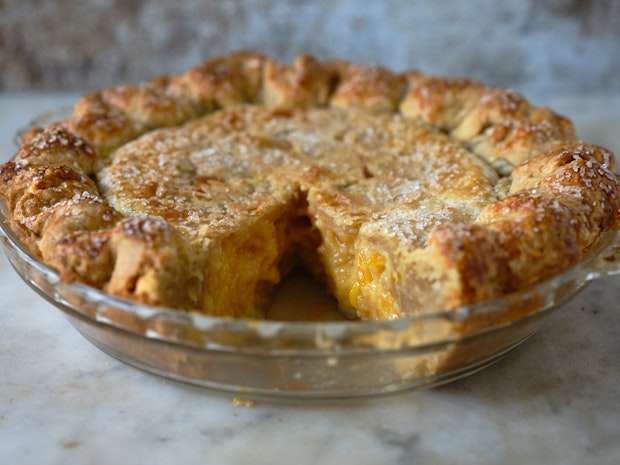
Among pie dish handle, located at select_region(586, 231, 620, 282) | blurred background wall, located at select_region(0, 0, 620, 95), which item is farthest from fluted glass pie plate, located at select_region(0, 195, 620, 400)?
blurred background wall, located at select_region(0, 0, 620, 95)

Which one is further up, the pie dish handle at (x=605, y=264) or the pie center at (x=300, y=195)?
the pie dish handle at (x=605, y=264)

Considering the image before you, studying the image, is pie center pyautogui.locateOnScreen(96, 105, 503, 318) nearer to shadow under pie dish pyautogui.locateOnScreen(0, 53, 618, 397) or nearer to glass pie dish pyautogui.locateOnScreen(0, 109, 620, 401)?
shadow under pie dish pyautogui.locateOnScreen(0, 53, 618, 397)

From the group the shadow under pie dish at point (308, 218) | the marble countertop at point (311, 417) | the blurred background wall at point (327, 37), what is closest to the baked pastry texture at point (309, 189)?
the shadow under pie dish at point (308, 218)

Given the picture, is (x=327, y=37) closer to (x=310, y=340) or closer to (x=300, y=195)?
(x=300, y=195)

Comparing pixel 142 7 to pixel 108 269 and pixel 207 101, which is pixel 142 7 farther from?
pixel 108 269

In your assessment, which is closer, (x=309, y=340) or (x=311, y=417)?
(x=309, y=340)

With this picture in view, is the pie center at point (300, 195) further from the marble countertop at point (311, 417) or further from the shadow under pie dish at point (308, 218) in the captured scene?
the marble countertop at point (311, 417)

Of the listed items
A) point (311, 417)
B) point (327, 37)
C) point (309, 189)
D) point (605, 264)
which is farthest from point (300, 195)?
point (327, 37)
